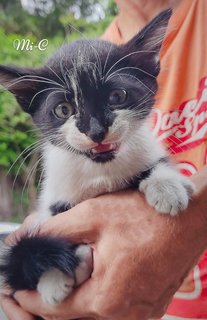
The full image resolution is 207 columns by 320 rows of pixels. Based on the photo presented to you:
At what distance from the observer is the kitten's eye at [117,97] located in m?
0.69

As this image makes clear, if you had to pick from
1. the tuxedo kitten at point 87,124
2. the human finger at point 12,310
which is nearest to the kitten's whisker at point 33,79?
the tuxedo kitten at point 87,124

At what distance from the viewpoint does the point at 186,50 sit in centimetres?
78

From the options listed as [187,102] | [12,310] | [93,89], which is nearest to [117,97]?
[93,89]

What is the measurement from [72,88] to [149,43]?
124 millimetres

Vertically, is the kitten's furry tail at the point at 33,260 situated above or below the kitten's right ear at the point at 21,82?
below

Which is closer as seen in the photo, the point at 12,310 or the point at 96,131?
the point at 96,131

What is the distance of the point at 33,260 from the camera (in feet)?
2.35

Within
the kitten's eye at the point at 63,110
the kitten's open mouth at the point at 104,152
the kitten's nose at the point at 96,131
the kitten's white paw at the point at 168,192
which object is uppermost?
the kitten's eye at the point at 63,110

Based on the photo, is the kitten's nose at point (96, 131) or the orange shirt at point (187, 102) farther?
the orange shirt at point (187, 102)

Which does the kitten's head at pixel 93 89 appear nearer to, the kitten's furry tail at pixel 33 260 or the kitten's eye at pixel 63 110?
the kitten's eye at pixel 63 110

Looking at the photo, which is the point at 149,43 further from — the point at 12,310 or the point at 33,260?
the point at 12,310

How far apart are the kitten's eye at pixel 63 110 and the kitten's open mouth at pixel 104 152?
2.3 inches

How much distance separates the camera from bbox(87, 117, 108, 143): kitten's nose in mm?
665

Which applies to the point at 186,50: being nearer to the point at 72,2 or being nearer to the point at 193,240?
the point at 72,2
